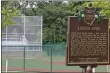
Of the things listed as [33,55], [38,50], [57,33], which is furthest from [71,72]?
[57,33]

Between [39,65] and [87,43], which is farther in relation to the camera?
[39,65]

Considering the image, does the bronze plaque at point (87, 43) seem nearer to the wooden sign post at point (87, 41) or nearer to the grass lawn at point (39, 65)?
the wooden sign post at point (87, 41)

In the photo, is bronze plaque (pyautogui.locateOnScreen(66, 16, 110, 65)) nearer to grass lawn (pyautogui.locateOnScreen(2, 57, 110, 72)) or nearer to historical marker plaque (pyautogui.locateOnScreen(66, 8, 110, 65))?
historical marker plaque (pyautogui.locateOnScreen(66, 8, 110, 65))

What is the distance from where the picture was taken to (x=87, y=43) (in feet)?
31.8

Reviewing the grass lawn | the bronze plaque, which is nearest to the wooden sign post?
the bronze plaque

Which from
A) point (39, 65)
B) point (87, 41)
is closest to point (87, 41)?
point (87, 41)

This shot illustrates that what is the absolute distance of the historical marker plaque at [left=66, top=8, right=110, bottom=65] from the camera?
9.62 metres

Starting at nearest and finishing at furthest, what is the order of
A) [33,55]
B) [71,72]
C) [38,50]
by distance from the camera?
[71,72] → [38,50] → [33,55]

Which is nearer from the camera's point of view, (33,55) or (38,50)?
(38,50)

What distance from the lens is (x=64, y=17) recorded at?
161 feet

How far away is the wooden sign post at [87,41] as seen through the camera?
31.6 feet

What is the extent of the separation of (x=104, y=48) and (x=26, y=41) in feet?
91.8

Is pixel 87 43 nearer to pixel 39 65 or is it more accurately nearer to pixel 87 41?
pixel 87 41

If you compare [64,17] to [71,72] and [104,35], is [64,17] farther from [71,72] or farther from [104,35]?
[104,35]
